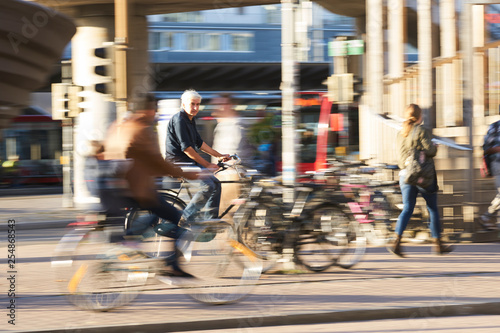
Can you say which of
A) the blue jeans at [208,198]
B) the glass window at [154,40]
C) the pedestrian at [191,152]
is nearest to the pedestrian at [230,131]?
the pedestrian at [191,152]

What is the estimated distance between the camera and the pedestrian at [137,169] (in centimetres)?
598

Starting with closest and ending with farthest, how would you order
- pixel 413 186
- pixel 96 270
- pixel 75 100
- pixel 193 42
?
pixel 96 270
pixel 413 186
pixel 75 100
pixel 193 42

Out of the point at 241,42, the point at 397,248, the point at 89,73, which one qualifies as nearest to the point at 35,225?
the point at 89,73

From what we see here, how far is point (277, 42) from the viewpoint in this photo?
48.4 m

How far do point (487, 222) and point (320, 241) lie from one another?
3250mm

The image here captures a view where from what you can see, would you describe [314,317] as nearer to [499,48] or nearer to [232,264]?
[232,264]

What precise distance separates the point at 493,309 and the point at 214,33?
43.5 metres

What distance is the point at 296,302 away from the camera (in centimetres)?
624

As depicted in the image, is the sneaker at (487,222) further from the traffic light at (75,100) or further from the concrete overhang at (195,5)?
the concrete overhang at (195,5)

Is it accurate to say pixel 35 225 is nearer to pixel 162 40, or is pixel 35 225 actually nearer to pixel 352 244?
pixel 352 244

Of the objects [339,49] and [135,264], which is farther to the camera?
[339,49]

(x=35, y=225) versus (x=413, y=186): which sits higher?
(x=413, y=186)

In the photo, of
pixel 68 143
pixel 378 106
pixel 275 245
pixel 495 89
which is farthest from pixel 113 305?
pixel 68 143

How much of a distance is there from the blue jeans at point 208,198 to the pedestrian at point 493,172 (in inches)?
157
